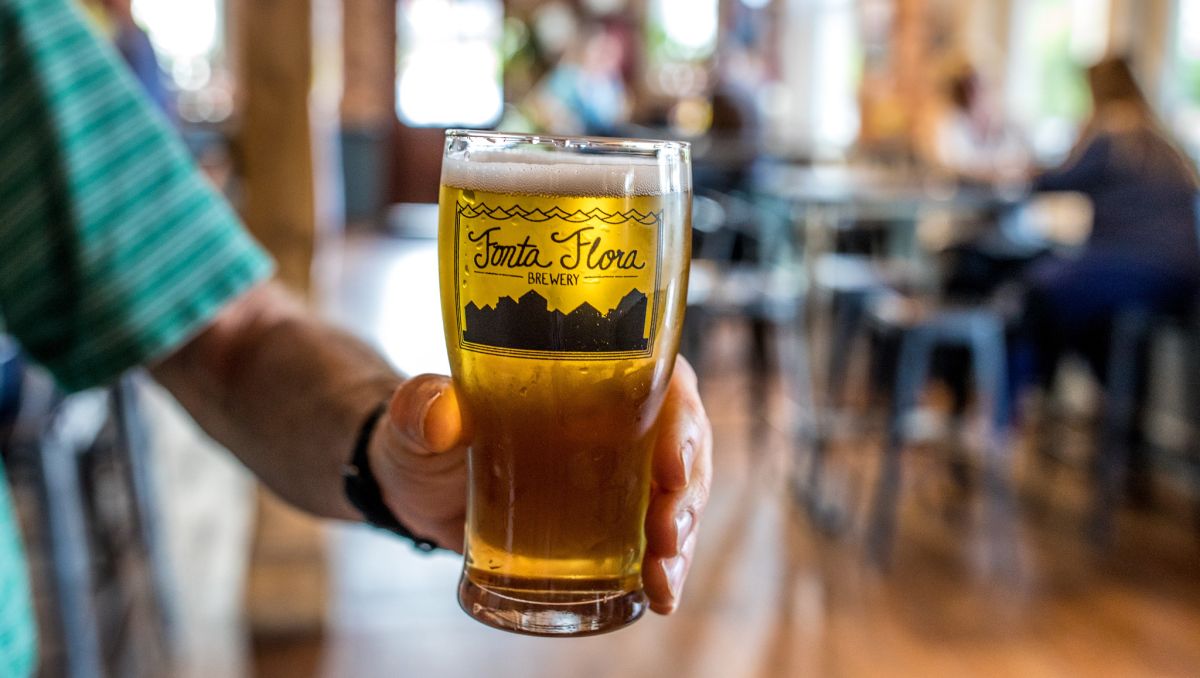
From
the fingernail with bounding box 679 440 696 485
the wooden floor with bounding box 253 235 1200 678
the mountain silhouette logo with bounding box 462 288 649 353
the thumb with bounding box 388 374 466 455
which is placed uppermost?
the mountain silhouette logo with bounding box 462 288 649 353

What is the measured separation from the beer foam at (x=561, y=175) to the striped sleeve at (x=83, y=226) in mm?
497

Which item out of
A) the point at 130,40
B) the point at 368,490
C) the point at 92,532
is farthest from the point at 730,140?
the point at 368,490

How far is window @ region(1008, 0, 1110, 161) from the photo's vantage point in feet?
18.6

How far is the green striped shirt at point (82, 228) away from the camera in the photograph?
0.97 meters

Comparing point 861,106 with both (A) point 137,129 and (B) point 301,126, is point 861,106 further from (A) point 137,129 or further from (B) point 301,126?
(A) point 137,129

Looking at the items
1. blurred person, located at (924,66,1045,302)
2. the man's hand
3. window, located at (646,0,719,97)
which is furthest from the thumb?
window, located at (646,0,719,97)

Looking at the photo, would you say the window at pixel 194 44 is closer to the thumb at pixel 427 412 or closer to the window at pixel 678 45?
the window at pixel 678 45

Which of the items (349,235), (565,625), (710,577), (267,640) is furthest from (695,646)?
(349,235)

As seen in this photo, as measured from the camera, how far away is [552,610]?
570 millimetres

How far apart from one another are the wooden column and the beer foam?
6.84 feet

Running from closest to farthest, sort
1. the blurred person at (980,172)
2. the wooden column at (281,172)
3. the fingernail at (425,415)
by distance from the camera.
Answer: the fingernail at (425,415), the wooden column at (281,172), the blurred person at (980,172)

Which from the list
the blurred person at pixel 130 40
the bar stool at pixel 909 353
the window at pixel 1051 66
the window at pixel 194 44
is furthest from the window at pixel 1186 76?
the window at pixel 194 44

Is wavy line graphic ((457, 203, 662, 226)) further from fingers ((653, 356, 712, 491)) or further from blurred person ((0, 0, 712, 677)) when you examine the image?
blurred person ((0, 0, 712, 677))

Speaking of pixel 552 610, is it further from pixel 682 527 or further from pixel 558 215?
pixel 558 215
